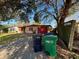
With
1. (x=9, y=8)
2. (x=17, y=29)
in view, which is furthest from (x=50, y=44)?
(x=17, y=29)

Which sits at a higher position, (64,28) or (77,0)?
(77,0)

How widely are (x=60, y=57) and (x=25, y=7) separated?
5024 millimetres

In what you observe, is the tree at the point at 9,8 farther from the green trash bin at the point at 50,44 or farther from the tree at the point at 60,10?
the green trash bin at the point at 50,44

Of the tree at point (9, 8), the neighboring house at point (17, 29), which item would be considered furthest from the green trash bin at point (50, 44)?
the neighboring house at point (17, 29)

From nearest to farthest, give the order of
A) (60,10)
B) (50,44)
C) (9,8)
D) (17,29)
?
(50,44)
(9,8)
(60,10)
(17,29)

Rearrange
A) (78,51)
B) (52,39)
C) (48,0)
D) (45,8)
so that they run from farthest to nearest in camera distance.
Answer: (45,8), (48,0), (78,51), (52,39)

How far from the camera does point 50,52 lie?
9656mm

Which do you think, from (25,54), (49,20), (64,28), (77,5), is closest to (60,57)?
(25,54)

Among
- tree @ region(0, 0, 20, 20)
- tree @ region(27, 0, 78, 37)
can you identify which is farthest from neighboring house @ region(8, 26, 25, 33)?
tree @ region(0, 0, 20, 20)

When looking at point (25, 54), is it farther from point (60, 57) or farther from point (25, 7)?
point (25, 7)

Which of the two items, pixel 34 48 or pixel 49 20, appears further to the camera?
pixel 49 20

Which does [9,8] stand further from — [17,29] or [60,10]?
[17,29]

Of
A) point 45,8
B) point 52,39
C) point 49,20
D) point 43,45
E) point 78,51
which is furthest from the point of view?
point 49,20

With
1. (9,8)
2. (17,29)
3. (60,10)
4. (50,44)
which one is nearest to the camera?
(50,44)
